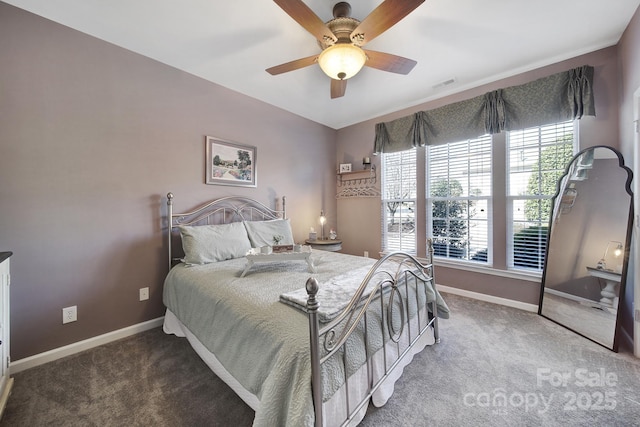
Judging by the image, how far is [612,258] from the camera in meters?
2.05

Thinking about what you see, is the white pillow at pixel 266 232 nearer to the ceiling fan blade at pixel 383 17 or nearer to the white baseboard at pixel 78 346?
the white baseboard at pixel 78 346

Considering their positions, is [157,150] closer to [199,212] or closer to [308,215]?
[199,212]

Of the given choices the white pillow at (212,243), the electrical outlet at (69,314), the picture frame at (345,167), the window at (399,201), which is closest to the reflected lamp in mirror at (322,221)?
the picture frame at (345,167)

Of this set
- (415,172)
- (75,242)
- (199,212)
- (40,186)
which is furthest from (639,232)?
(40,186)

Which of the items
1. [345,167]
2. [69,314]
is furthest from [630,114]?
[69,314]

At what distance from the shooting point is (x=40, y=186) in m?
1.84

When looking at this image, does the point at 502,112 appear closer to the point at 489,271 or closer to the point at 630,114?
the point at 630,114

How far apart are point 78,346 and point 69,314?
0.28m

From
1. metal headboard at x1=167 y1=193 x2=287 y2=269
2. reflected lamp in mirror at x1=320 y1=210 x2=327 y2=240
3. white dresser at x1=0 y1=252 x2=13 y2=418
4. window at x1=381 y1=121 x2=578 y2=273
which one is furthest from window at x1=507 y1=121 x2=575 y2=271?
white dresser at x1=0 y1=252 x2=13 y2=418

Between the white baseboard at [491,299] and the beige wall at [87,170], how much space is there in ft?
11.1

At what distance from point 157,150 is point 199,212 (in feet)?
2.45

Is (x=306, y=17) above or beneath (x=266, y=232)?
above

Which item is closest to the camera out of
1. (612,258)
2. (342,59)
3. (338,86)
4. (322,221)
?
(342,59)

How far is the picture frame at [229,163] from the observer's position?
2779 millimetres
